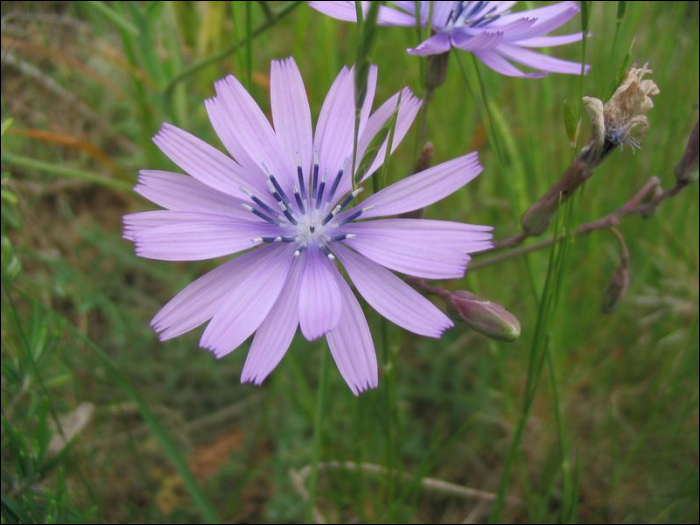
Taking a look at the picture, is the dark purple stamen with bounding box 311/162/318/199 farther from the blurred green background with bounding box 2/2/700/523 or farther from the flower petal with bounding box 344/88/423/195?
the blurred green background with bounding box 2/2/700/523

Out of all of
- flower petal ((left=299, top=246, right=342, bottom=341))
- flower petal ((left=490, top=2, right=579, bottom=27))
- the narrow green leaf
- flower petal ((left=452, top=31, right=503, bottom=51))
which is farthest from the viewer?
the narrow green leaf

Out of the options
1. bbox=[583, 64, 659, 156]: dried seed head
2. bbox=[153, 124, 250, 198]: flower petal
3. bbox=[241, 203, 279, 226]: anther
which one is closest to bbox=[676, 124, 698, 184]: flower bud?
bbox=[583, 64, 659, 156]: dried seed head

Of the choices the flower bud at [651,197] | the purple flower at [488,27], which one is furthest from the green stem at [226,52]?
the flower bud at [651,197]

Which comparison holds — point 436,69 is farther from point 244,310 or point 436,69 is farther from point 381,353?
point 381,353

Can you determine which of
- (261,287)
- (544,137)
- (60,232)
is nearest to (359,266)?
(261,287)

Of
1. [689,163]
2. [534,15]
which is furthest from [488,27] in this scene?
[689,163]

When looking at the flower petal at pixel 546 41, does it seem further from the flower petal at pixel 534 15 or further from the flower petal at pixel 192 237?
the flower petal at pixel 192 237
